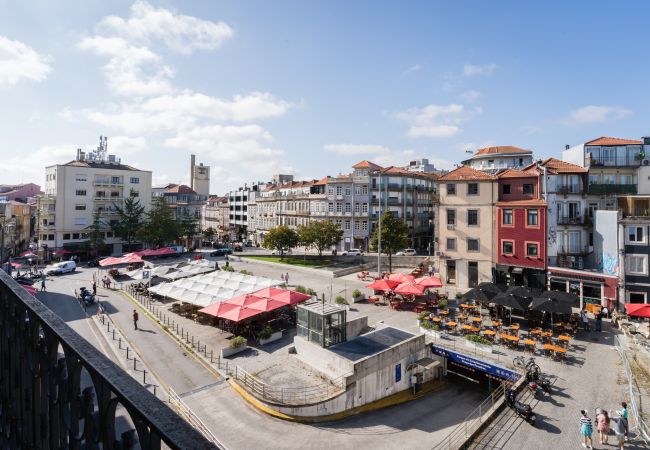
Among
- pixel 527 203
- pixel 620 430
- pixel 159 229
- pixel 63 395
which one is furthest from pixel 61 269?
pixel 620 430

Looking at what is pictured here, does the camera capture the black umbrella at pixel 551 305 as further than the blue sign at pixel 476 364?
Yes

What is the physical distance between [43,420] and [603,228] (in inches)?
1667

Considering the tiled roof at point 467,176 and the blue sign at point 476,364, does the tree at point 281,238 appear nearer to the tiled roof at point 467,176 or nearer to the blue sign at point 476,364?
the tiled roof at point 467,176

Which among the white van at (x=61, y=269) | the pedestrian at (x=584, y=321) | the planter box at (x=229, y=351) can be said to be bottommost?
the planter box at (x=229, y=351)

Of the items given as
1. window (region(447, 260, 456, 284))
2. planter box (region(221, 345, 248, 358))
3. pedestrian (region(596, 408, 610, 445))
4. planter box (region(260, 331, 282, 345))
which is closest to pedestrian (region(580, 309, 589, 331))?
pedestrian (region(596, 408, 610, 445))

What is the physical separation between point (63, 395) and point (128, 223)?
70870mm

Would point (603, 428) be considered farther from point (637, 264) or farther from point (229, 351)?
point (637, 264)

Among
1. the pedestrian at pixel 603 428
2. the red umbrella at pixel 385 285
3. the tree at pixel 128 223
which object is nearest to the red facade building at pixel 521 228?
the red umbrella at pixel 385 285

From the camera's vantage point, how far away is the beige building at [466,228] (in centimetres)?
3988

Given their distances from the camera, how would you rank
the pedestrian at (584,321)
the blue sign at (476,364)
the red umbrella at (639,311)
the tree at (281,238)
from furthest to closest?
the tree at (281,238), the pedestrian at (584,321), the red umbrella at (639,311), the blue sign at (476,364)

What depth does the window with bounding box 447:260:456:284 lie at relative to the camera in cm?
4234

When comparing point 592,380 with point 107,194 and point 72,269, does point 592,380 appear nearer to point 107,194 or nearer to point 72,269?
point 72,269

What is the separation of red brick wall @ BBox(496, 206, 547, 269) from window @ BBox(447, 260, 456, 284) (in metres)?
4.94

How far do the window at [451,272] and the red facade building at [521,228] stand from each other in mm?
4519
